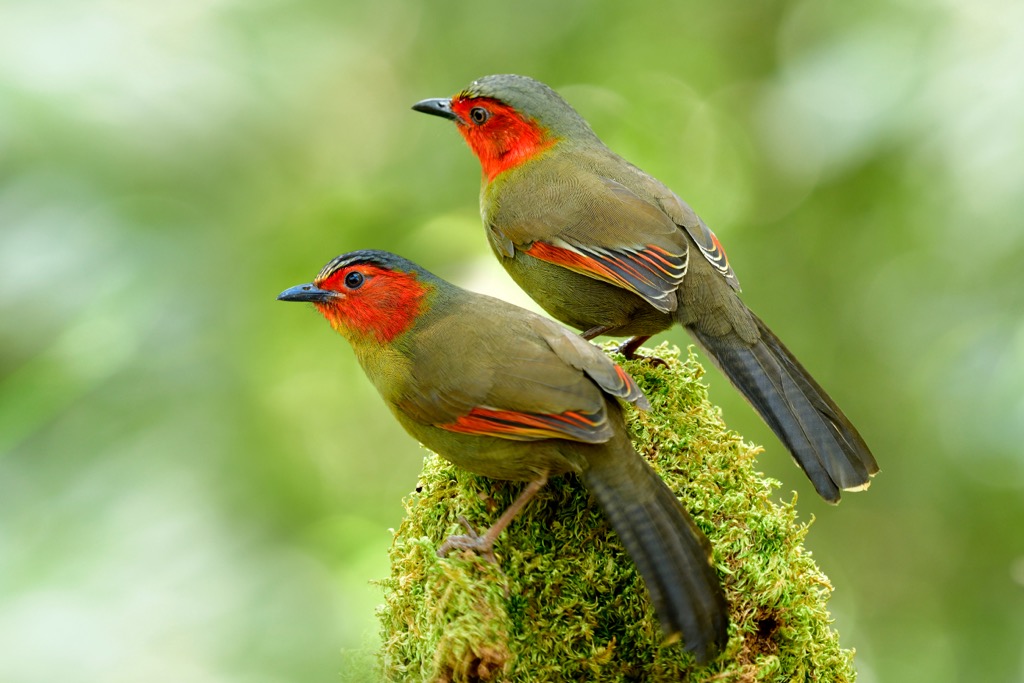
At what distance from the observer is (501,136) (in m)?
4.72

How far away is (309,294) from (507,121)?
1.48 metres

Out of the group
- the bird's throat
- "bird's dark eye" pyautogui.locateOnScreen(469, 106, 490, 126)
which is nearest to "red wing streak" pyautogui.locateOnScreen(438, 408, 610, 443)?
the bird's throat

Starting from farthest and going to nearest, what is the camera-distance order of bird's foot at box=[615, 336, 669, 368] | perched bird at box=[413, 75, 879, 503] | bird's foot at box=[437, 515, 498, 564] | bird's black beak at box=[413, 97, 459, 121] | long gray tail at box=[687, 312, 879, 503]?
1. bird's black beak at box=[413, 97, 459, 121]
2. bird's foot at box=[615, 336, 669, 368]
3. perched bird at box=[413, 75, 879, 503]
4. long gray tail at box=[687, 312, 879, 503]
5. bird's foot at box=[437, 515, 498, 564]

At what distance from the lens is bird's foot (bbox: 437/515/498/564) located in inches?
125

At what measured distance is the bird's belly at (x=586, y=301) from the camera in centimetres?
420

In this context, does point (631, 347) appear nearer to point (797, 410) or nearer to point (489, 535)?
point (797, 410)

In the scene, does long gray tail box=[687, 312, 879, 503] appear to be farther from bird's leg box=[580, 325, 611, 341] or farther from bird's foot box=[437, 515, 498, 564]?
bird's foot box=[437, 515, 498, 564]

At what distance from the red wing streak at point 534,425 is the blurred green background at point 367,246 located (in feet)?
2.29

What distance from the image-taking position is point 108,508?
3.51 metres

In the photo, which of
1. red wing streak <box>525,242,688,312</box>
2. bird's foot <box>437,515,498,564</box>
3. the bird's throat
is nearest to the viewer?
bird's foot <box>437,515,498,564</box>

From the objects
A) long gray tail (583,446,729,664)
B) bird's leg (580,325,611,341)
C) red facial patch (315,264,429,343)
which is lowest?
long gray tail (583,446,729,664)

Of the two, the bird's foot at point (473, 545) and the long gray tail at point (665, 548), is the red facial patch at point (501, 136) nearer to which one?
the long gray tail at point (665, 548)

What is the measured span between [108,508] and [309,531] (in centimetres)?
103

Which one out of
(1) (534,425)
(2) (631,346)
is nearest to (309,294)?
(1) (534,425)
